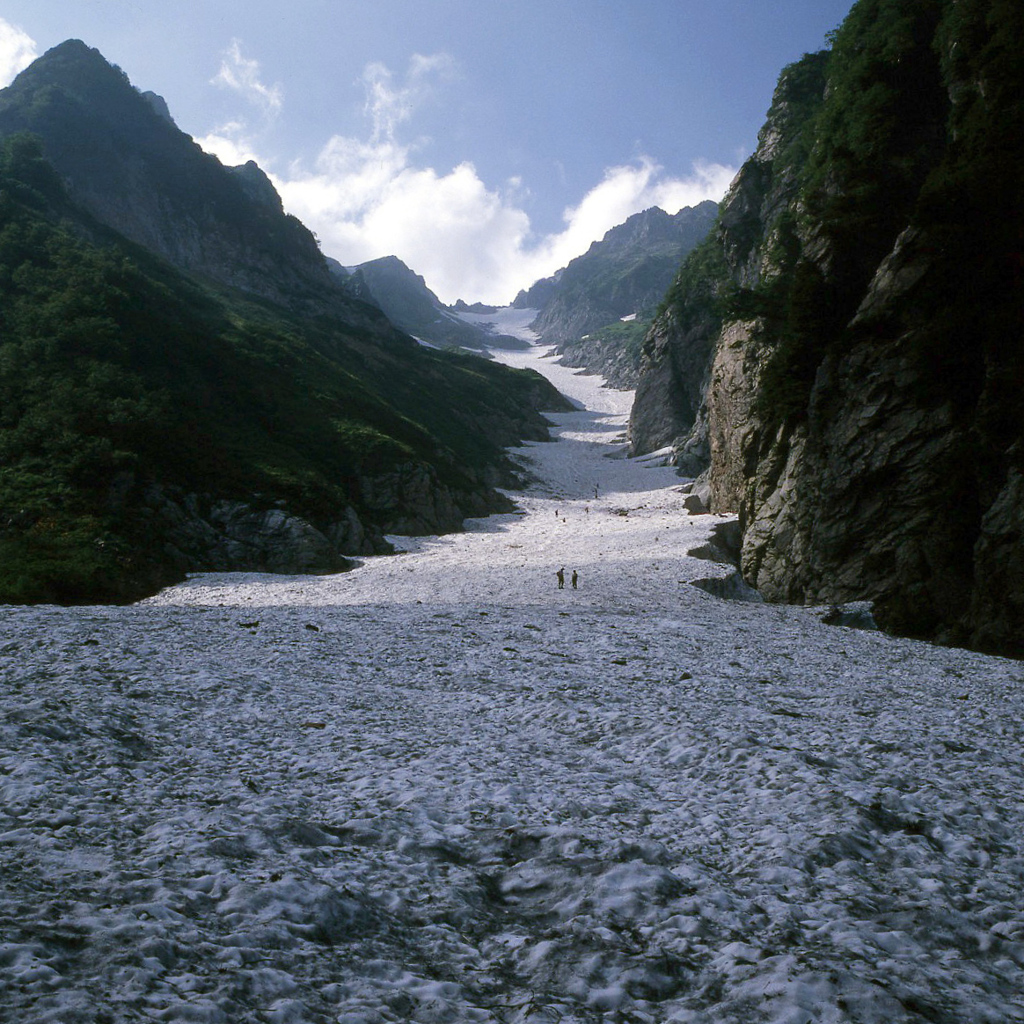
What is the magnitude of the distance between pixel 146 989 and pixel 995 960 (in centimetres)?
668

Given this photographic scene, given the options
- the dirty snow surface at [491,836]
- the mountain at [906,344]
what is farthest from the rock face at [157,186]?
the dirty snow surface at [491,836]

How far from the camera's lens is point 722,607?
82.0 feet

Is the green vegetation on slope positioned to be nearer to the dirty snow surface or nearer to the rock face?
the dirty snow surface

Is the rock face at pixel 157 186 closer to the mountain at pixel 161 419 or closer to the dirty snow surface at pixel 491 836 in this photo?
the mountain at pixel 161 419

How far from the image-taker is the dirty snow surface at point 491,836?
4344 mm

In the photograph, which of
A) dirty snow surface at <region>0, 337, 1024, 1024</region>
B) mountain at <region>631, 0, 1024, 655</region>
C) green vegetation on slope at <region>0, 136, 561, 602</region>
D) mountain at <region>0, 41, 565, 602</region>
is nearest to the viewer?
dirty snow surface at <region>0, 337, 1024, 1024</region>

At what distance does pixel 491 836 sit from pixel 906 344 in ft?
82.5

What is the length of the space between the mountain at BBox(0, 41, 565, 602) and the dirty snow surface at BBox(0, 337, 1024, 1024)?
52.3 ft

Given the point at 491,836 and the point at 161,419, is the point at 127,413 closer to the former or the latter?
the point at 161,419

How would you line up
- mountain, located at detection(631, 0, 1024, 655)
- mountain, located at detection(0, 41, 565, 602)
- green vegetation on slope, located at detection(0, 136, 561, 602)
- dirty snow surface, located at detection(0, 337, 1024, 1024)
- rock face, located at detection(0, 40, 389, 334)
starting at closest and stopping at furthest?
dirty snow surface, located at detection(0, 337, 1024, 1024)
mountain, located at detection(631, 0, 1024, 655)
green vegetation on slope, located at detection(0, 136, 561, 602)
mountain, located at detection(0, 41, 565, 602)
rock face, located at detection(0, 40, 389, 334)

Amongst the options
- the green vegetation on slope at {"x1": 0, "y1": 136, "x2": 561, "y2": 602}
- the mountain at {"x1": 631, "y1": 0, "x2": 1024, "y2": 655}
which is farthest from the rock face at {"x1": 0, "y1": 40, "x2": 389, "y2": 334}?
the mountain at {"x1": 631, "y1": 0, "x2": 1024, "y2": 655}

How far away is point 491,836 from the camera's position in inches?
268

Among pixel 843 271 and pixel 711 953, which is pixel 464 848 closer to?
pixel 711 953

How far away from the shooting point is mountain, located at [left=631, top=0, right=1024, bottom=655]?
805 inches
